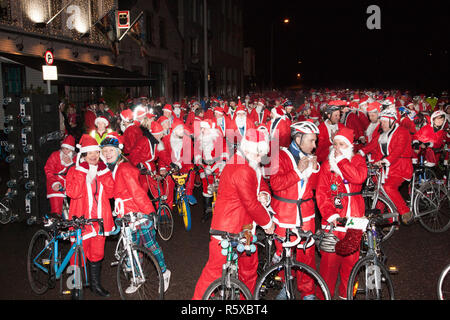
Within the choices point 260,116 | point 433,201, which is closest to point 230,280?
point 433,201

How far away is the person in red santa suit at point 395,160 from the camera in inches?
280

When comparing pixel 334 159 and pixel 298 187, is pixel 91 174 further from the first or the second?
pixel 334 159

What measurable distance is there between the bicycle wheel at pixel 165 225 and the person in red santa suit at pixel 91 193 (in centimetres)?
229

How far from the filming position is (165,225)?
7801 mm

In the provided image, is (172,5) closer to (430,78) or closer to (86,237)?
(86,237)

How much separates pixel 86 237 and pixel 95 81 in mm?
15142

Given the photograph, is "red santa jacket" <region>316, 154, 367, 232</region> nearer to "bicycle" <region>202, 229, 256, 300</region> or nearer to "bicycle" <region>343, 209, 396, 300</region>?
"bicycle" <region>343, 209, 396, 300</region>

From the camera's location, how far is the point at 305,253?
190 inches

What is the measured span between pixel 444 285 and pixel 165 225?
470 cm

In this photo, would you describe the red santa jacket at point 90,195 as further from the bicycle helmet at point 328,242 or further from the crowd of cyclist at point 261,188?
the bicycle helmet at point 328,242

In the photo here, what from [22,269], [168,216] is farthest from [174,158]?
[22,269]

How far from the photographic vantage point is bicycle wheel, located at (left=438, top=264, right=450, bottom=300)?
4426mm

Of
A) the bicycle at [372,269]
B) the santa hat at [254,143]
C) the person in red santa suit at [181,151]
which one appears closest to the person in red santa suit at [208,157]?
the person in red santa suit at [181,151]

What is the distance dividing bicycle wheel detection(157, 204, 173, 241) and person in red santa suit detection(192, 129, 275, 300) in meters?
3.42
